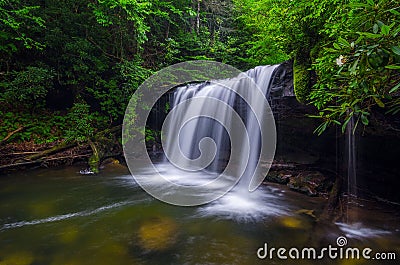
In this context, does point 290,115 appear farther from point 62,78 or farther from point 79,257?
point 62,78

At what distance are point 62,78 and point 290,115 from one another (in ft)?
26.7

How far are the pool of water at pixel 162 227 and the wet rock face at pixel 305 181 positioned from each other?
254 millimetres

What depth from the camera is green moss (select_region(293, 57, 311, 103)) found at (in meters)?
4.75

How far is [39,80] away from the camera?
7.27m

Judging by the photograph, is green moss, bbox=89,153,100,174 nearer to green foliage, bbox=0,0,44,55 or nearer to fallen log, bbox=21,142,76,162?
fallen log, bbox=21,142,76,162

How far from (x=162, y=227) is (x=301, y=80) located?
12.7 ft

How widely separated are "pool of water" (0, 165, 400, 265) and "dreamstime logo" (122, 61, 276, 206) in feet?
2.34

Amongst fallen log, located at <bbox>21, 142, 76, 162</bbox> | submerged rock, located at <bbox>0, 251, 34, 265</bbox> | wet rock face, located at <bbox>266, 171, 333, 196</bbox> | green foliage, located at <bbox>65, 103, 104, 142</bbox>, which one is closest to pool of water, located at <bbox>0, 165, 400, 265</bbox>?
submerged rock, located at <bbox>0, 251, 34, 265</bbox>

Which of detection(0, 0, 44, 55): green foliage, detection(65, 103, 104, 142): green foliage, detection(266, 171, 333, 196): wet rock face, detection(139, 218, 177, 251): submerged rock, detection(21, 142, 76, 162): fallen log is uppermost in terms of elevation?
detection(0, 0, 44, 55): green foliage

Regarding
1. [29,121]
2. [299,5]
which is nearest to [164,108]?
[29,121]

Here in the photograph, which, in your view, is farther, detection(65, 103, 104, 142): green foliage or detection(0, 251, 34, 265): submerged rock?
detection(65, 103, 104, 142): green foliage

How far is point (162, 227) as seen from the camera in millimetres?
3508
